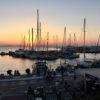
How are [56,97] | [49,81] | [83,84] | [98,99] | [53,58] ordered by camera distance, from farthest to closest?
[53,58] → [49,81] → [83,84] → [56,97] → [98,99]

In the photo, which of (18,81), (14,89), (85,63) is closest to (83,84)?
(14,89)

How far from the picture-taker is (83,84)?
19.0 m

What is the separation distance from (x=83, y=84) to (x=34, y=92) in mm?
4164

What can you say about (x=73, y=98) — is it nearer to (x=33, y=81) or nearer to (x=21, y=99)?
(x=21, y=99)

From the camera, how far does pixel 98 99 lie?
14781 mm

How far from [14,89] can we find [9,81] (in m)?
3.14

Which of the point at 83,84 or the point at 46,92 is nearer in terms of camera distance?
the point at 46,92

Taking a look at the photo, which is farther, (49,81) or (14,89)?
(49,81)

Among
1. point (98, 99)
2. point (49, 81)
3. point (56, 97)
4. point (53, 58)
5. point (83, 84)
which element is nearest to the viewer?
point (98, 99)

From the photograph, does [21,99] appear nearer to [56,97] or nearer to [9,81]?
[56,97]

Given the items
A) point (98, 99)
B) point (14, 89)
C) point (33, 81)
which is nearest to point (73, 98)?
point (98, 99)

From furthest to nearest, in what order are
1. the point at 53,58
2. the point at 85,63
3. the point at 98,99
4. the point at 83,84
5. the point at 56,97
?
the point at 53,58 → the point at 85,63 → the point at 83,84 → the point at 56,97 → the point at 98,99

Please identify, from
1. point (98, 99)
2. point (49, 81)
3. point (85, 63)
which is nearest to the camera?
point (98, 99)

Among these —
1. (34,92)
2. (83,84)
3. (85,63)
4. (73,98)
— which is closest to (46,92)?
(34,92)
